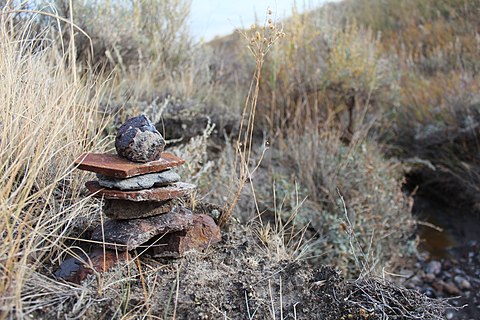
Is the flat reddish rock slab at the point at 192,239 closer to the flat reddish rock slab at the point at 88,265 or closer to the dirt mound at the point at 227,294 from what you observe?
the dirt mound at the point at 227,294

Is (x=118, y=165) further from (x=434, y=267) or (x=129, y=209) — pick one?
(x=434, y=267)

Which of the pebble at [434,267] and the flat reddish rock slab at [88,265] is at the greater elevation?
the flat reddish rock slab at [88,265]

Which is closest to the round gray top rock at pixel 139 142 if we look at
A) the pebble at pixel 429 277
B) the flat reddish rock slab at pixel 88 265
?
the flat reddish rock slab at pixel 88 265

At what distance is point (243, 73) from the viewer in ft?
21.4

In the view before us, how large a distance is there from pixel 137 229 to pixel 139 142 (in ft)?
1.11

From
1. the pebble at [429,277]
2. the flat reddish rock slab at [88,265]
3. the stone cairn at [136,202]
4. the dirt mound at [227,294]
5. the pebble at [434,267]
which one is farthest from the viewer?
A: the pebble at [434,267]

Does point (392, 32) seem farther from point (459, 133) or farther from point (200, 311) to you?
point (200, 311)

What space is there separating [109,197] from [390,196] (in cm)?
300

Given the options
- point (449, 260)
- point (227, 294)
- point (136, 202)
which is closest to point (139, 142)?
point (136, 202)

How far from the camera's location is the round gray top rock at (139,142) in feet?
5.93

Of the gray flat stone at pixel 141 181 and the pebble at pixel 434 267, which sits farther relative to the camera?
the pebble at pixel 434 267

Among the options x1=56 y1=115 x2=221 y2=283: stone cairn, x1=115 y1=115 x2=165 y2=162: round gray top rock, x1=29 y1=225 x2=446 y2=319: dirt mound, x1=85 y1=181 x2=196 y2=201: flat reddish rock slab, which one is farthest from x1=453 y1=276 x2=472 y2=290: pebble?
x1=115 y1=115 x2=165 y2=162: round gray top rock

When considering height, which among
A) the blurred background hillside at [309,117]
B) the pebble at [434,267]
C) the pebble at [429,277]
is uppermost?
the blurred background hillside at [309,117]

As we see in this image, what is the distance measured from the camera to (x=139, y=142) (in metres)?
1.81
